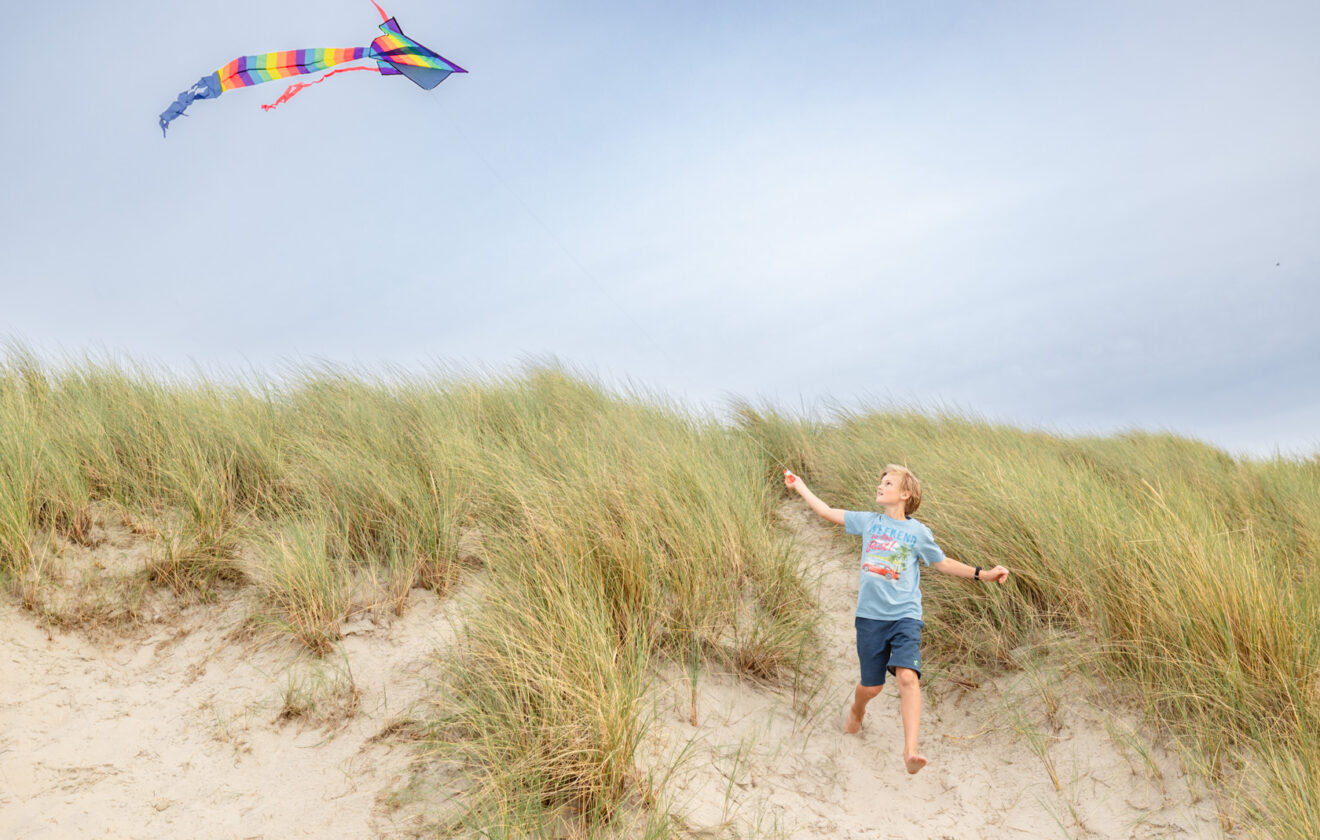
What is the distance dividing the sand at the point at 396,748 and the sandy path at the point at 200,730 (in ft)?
0.03

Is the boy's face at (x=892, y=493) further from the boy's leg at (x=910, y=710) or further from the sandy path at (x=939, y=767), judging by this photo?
the sandy path at (x=939, y=767)

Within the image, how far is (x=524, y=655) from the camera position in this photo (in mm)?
3467

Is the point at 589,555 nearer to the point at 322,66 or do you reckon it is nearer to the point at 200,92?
the point at 322,66

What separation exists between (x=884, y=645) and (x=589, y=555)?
156 cm

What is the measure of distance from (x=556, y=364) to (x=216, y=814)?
639 centimetres

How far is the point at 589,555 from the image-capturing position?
13.5 ft

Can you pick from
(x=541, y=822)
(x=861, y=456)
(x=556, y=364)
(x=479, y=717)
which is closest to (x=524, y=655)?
(x=479, y=717)

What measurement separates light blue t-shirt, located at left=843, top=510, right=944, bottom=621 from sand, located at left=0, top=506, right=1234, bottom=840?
2.54 ft

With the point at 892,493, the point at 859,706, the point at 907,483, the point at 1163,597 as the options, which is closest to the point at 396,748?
the point at 859,706

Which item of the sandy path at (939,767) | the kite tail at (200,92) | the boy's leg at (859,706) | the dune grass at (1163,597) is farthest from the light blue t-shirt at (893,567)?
the kite tail at (200,92)

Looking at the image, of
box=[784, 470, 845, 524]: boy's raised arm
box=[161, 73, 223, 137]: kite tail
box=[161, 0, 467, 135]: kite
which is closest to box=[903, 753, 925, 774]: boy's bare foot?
box=[784, 470, 845, 524]: boy's raised arm

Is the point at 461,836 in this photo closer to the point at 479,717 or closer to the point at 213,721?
the point at 479,717

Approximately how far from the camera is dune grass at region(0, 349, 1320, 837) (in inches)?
131

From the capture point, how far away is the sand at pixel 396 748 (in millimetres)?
3547
